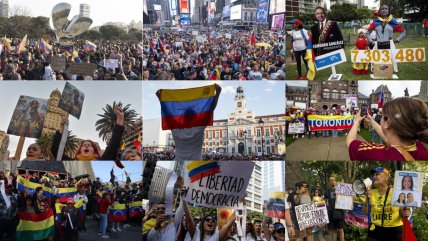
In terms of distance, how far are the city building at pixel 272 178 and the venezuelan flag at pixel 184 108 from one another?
1.02m

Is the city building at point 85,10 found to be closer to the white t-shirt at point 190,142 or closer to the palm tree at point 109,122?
the palm tree at point 109,122

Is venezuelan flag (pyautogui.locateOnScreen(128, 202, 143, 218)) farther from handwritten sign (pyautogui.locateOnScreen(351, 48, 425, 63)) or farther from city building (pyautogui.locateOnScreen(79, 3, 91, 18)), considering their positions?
handwritten sign (pyautogui.locateOnScreen(351, 48, 425, 63))

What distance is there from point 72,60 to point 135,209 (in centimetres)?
229

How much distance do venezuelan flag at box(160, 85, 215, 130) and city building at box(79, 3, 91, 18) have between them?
5.01 feet

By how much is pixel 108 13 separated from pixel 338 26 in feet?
10.6

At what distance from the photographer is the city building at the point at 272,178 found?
7805mm

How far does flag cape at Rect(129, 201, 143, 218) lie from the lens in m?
7.92

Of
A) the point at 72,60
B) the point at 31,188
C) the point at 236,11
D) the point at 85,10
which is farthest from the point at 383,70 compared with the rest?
the point at 31,188

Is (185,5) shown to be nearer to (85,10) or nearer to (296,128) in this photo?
(85,10)

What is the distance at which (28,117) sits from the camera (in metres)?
8.02

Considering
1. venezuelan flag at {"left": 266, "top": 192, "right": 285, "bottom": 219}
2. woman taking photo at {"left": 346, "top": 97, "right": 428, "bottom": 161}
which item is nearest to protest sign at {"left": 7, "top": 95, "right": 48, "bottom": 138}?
venezuelan flag at {"left": 266, "top": 192, "right": 285, "bottom": 219}

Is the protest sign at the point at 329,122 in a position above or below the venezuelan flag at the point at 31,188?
above

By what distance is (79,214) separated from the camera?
796 centimetres

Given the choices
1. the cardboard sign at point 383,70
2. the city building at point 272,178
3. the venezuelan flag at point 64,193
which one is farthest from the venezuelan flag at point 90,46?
the cardboard sign at point 383,70
